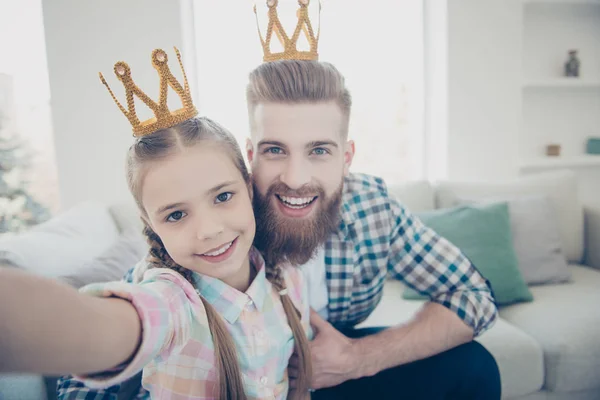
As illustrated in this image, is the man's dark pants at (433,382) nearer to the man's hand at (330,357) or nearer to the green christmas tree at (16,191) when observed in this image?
the man's hand at (330,357)

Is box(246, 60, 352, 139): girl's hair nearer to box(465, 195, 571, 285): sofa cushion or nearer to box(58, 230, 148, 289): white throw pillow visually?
box(58, 230, 148, 289): white throw pillow

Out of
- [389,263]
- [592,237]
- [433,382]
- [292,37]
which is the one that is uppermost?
[292,37]

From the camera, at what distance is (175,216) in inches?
25.8

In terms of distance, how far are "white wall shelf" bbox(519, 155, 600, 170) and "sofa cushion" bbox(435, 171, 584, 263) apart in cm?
77

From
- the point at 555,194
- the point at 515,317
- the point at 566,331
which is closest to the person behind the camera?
the point at 566,331

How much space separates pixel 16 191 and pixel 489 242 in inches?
106

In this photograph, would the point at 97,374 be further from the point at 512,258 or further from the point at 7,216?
the point at 7,216

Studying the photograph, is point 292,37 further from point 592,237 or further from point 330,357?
point 592,237

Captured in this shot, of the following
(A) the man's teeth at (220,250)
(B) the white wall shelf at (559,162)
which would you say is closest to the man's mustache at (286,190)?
(A) the man's teeth at (220,250)

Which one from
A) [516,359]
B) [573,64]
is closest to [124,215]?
[516,359]

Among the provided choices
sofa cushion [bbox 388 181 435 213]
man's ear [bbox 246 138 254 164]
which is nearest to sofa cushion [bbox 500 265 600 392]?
sofa cushion [bbox 388 181 435 213]

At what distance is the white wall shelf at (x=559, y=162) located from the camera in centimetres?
267

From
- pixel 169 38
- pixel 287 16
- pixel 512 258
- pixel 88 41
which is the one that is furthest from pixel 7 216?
pixel 512 258

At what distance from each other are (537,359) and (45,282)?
1460 millimetres
